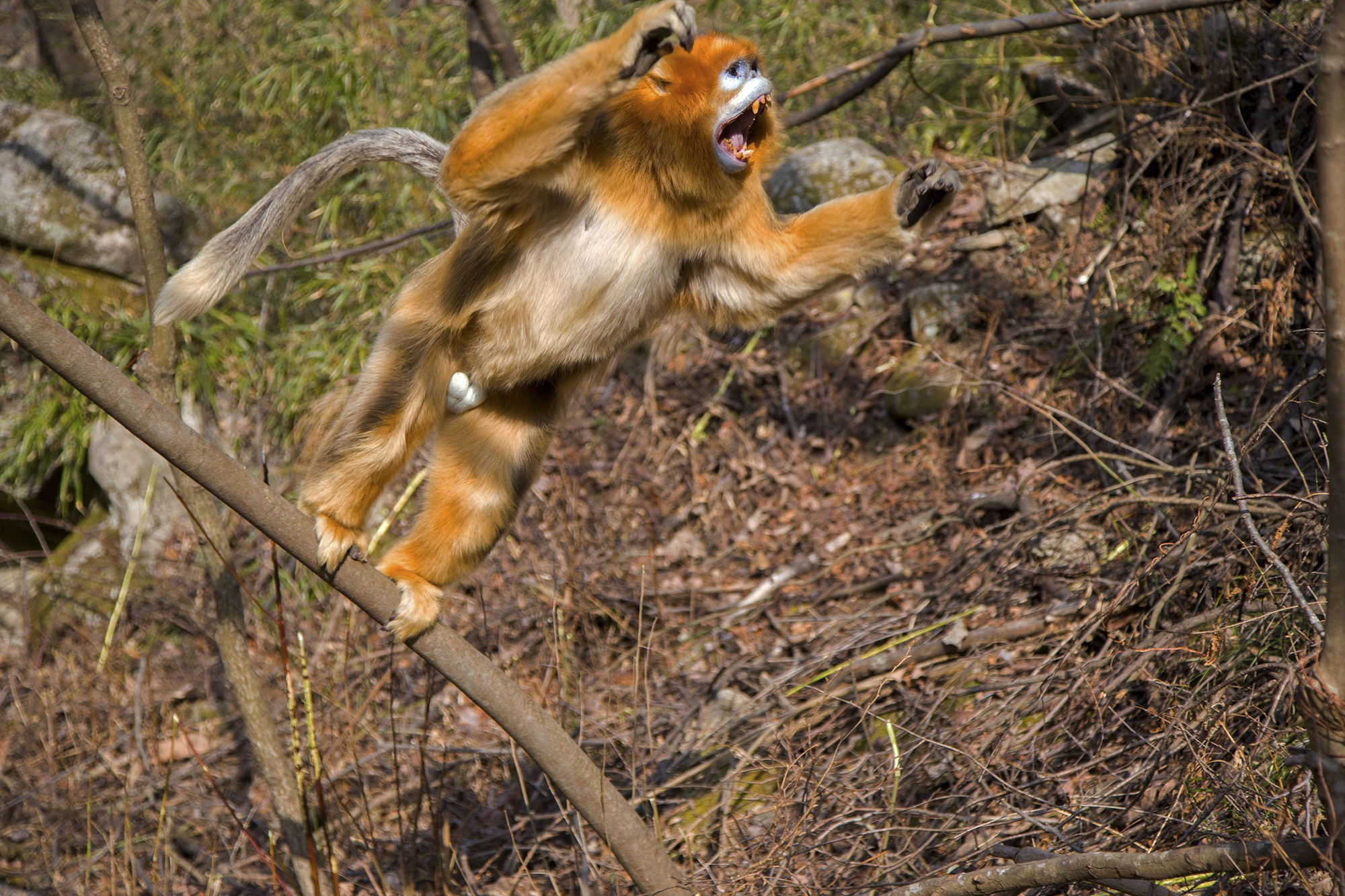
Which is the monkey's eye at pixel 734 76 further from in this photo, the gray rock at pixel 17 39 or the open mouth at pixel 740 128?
the gray rock at pixel 17 39

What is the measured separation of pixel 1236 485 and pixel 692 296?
1.77m

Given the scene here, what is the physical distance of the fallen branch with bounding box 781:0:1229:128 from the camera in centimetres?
399

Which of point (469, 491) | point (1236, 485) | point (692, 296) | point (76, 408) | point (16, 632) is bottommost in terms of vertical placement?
point (16, 632)

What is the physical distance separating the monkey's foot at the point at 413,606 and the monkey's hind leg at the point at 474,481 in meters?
0.05

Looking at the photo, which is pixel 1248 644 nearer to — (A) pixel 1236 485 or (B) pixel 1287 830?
(A) pixel 1236 485

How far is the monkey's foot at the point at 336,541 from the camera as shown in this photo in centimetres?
279

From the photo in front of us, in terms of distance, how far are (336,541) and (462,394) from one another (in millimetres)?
628

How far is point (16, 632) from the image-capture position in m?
6.95

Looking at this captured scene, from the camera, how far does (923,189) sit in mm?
3023

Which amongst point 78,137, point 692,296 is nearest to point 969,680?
point 692,296

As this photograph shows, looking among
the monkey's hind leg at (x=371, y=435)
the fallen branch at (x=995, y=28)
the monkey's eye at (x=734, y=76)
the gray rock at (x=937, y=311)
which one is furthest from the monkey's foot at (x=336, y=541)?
the gray rock at (x=937, y=311)

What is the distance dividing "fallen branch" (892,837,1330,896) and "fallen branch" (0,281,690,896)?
34.2 inches

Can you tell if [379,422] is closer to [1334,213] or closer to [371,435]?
[371,435]

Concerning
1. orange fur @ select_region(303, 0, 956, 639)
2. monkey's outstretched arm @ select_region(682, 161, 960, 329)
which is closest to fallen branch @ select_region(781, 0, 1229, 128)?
monkey's outstretched arm @ select_region(682, 161, 960, 329)
